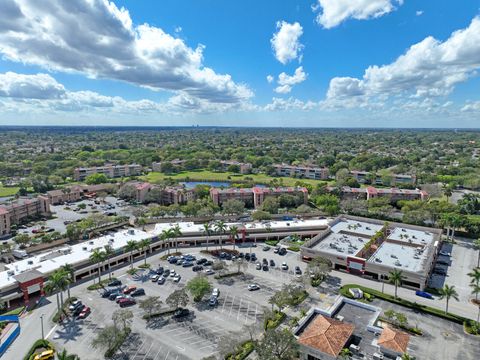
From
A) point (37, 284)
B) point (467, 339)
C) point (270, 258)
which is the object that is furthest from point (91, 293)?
point (467, 339)

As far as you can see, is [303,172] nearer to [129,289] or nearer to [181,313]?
[129,289]

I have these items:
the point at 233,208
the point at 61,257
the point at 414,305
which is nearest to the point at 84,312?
the point at 61,257

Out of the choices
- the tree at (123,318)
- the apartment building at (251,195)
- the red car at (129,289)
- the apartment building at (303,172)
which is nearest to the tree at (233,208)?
the apartment building at (251,195)

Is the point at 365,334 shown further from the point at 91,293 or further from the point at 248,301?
the point at 91,293

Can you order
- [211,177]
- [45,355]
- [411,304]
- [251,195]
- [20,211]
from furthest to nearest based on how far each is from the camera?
[211,177] < [251,195] < [20,211] < [411,304] < [45,355]

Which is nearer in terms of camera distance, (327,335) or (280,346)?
(280,346)

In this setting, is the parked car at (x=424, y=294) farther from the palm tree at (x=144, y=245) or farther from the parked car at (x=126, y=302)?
the palm tree at (x=144, y=245)
